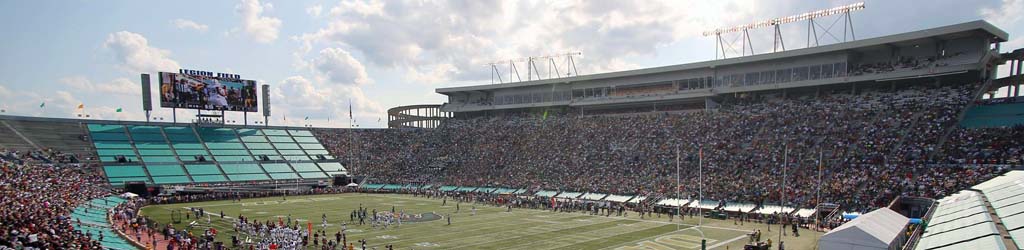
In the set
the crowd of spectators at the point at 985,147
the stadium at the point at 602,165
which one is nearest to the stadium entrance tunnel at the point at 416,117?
the stadium at the point at 602,165

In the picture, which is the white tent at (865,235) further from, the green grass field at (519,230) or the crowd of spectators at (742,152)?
the crowd of spectators at (742,152)

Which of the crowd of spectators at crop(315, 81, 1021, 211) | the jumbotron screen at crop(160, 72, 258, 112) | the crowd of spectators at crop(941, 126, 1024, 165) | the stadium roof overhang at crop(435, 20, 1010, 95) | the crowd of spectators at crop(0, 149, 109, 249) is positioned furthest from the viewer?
the jumbotron screen at crop(160, 72, 258, 112)

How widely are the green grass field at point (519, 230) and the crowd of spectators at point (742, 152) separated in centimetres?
603

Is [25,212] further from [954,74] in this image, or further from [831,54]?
[954,74]

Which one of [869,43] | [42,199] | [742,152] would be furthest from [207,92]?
[869,43]

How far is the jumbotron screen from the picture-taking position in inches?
2576

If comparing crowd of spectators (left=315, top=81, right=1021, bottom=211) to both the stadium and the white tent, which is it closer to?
the stadium

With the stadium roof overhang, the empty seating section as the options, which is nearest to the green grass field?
the empty seating section

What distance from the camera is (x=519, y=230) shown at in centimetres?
3481

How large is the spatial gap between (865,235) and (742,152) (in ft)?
87.7

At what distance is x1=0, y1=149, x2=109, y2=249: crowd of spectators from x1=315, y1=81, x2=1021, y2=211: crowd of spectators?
3117 centimetres

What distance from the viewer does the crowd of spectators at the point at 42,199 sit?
2061 centimetres

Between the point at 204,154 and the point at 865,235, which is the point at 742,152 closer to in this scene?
the point at 865,235

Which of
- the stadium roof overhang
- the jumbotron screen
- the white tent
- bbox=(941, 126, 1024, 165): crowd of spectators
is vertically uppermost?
the stadium roof overhang
